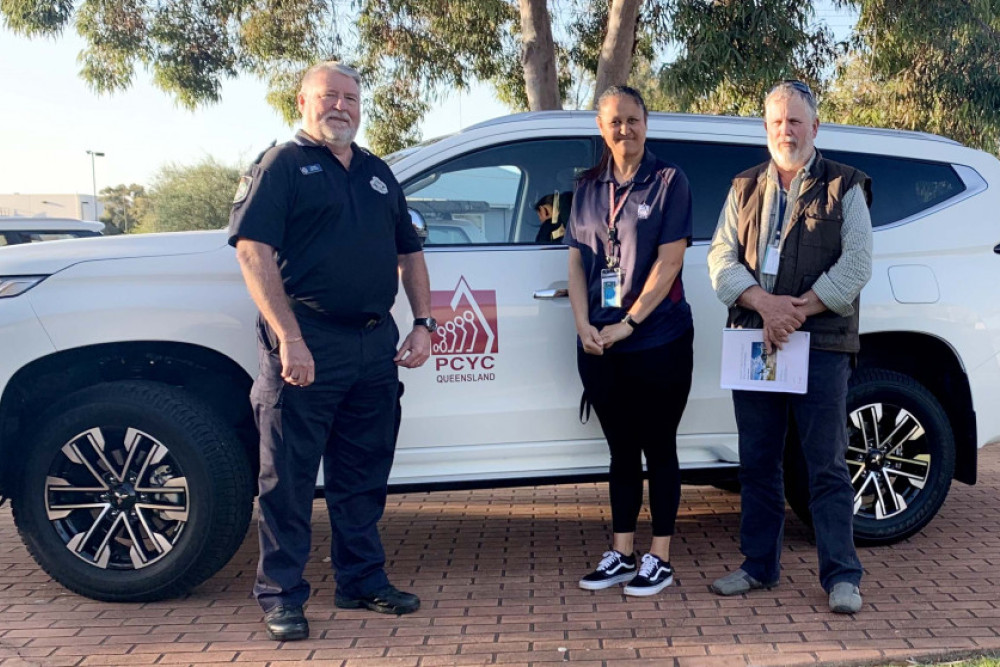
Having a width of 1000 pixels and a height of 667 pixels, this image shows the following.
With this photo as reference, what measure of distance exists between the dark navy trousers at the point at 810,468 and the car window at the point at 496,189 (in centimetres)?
119

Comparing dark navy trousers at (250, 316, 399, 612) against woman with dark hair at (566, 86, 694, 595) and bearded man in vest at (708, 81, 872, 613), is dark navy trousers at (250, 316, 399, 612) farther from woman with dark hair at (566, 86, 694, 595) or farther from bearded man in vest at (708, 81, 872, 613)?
bearded man in vest at (708, 81, 872, 613)

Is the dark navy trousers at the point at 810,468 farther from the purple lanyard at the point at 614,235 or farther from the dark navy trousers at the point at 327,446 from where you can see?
the dark navy trousers at the point at 327,446

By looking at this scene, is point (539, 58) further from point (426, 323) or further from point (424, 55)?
point (426, 323)

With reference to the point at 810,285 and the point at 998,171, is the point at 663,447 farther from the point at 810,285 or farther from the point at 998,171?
the point at 998,171

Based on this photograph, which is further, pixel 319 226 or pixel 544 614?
pixel 544 614

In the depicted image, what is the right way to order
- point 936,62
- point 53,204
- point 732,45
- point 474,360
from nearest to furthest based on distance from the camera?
1. point 474,360
2. point 732,45
3. point 936,62
4. point 53,204

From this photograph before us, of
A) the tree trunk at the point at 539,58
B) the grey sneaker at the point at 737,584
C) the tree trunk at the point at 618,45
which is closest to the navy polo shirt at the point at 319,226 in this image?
the grey sneaker at the point at 737,584

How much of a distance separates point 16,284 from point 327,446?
1377 mm

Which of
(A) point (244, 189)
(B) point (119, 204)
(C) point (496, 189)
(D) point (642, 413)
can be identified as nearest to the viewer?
(A) point (244, 189)

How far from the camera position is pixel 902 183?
4.86 meters

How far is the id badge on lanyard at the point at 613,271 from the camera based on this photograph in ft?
13.5

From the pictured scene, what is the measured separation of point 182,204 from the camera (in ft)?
109

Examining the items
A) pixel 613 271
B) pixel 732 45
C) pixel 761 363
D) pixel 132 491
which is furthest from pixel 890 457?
pixel 732 45

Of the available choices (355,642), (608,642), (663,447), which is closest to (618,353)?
(663,447)
